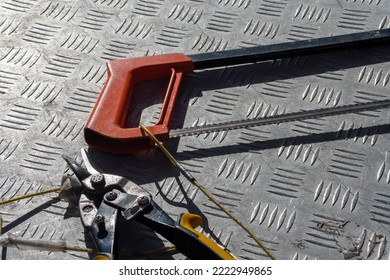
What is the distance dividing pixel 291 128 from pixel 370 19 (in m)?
0.63

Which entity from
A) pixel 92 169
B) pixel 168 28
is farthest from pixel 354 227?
pixel 168 28

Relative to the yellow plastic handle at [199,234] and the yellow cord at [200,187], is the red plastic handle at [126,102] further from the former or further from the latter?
the yellow plastic handle at [199,234]

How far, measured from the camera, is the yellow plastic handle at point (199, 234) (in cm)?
171

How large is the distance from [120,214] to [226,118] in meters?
0.54

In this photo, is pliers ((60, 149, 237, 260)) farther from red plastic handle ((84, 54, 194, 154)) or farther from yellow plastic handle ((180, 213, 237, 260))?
red plastic handle ((84, 54, 194, 154))

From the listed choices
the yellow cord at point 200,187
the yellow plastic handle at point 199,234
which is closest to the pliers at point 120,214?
the yellow plastic handle at point 199,234

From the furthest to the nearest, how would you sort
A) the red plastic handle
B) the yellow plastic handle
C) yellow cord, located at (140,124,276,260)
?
the red plastic handle → yellow cord, located at (140,124,276,260) → the yellow plastic handle

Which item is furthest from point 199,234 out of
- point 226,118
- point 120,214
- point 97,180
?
point 226,118

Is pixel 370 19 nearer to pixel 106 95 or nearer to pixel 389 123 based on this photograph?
pixel 389 123

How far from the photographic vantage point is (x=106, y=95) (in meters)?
2.18

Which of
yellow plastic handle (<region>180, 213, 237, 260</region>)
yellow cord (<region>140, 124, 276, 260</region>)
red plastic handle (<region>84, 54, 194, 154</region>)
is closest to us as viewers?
yellow plastic handle (<region>180, 213, 237, 260</region>)

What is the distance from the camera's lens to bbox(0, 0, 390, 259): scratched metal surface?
6.28 ft

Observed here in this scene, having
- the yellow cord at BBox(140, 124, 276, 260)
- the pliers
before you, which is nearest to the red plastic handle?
the yellow cord at BBox(140, 124, 276, 260)

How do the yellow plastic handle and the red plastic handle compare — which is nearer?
the yellow plastic handle
